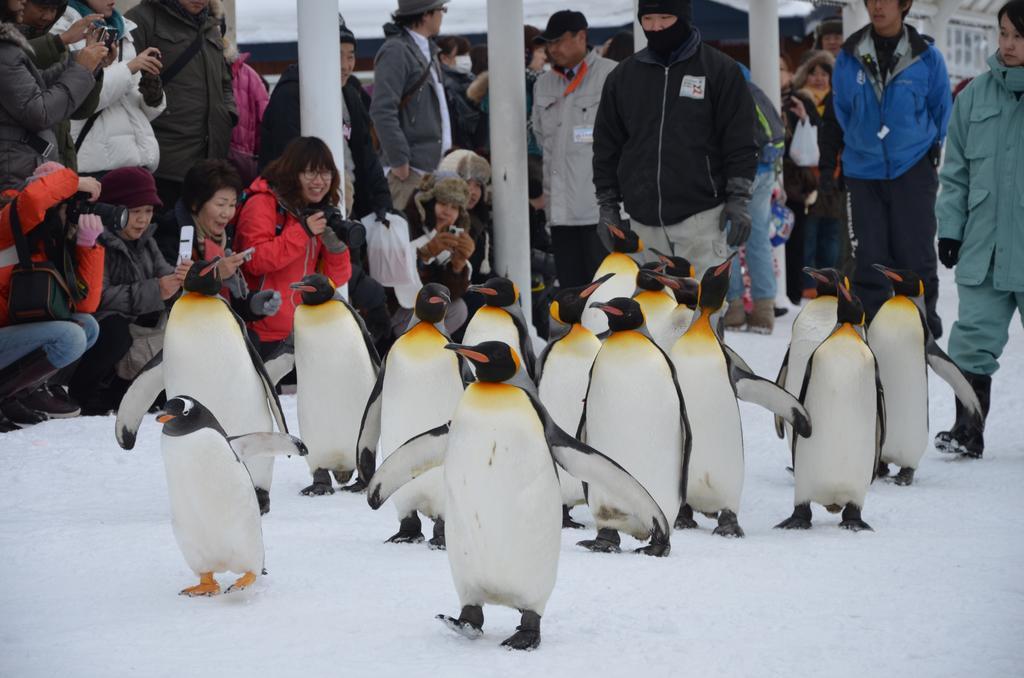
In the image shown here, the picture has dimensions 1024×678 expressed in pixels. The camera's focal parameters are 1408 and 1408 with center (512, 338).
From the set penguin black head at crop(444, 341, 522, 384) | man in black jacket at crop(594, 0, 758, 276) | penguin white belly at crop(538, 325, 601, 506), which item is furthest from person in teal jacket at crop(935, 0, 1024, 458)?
penguin black head at crop(444, 341, 522, 384)

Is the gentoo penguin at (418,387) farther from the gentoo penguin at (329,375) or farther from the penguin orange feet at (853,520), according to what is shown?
the penguin orange feet at (853,520)

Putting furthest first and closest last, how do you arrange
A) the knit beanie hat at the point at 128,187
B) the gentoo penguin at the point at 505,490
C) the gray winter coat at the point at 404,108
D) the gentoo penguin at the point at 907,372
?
the gray winter coat at the point at 404,108
the knit beanie hat at the point at 128,187
the gentoo penguin at the point at 907,372
the gentoo penguin at the point at 505,490

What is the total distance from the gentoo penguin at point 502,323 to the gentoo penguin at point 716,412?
2.17ft

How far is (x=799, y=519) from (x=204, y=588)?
79.5 inches

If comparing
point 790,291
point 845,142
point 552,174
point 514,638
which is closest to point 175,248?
point 552,174

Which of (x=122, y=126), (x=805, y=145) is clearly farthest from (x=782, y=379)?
(x=805, y=145)

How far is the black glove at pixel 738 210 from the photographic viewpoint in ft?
20.6

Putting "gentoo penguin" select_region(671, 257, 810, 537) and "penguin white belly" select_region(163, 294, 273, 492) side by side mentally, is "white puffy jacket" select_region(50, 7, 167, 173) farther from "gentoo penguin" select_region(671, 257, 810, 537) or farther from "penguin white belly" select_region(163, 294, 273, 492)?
"gentoo penguin" select_region(671, 257, 810, 537)

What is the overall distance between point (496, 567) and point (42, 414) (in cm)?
334

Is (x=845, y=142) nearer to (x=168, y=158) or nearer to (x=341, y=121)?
(x=341, y=121)

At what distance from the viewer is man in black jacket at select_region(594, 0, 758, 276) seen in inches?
248

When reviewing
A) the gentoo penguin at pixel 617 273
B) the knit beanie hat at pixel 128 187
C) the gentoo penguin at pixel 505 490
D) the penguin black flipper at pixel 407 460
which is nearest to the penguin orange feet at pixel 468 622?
the gentoo penguin at pixel 505 490

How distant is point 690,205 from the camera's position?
6.41m

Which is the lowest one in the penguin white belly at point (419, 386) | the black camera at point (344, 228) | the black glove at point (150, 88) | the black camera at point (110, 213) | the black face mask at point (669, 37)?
the penguin white belly at point (419, 386)
